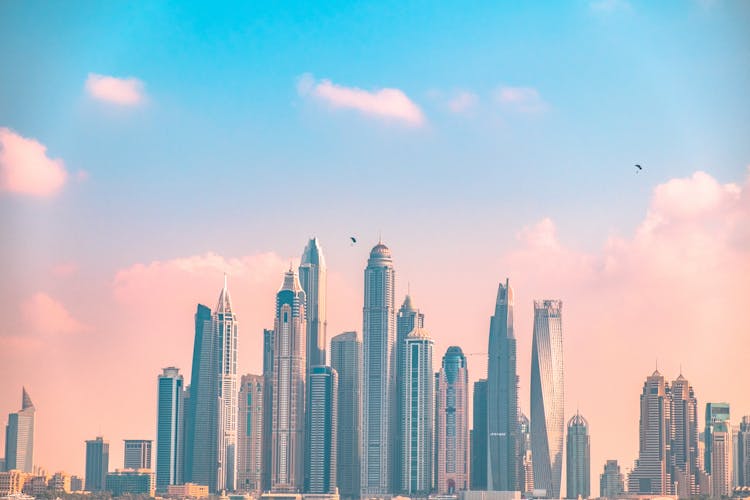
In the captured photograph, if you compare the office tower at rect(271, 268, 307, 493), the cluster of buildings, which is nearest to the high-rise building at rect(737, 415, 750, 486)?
the cluster of buildings

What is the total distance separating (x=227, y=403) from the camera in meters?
169

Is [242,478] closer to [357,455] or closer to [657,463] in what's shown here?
[357,455]

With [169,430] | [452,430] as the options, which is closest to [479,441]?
[452,430]

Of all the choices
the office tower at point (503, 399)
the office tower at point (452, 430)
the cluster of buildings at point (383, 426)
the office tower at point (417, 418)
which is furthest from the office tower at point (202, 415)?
the office tower at point (503, 399)

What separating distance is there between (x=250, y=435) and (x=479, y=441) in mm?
23685

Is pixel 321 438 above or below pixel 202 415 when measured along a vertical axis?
below

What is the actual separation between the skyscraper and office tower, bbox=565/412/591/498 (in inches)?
1574

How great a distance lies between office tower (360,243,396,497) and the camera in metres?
164

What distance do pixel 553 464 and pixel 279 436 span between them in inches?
1167

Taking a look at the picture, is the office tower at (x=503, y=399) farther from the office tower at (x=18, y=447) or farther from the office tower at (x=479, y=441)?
the office tower at (x=18, y=447)

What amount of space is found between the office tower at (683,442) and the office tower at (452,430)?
20.9 metres

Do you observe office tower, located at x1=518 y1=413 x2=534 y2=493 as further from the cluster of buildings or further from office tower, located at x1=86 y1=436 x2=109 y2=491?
office tower, located at x1=86 y1=436 x2=109 y2=491

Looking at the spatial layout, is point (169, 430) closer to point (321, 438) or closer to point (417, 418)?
point (321, 438)

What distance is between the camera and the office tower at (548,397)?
170 metres
